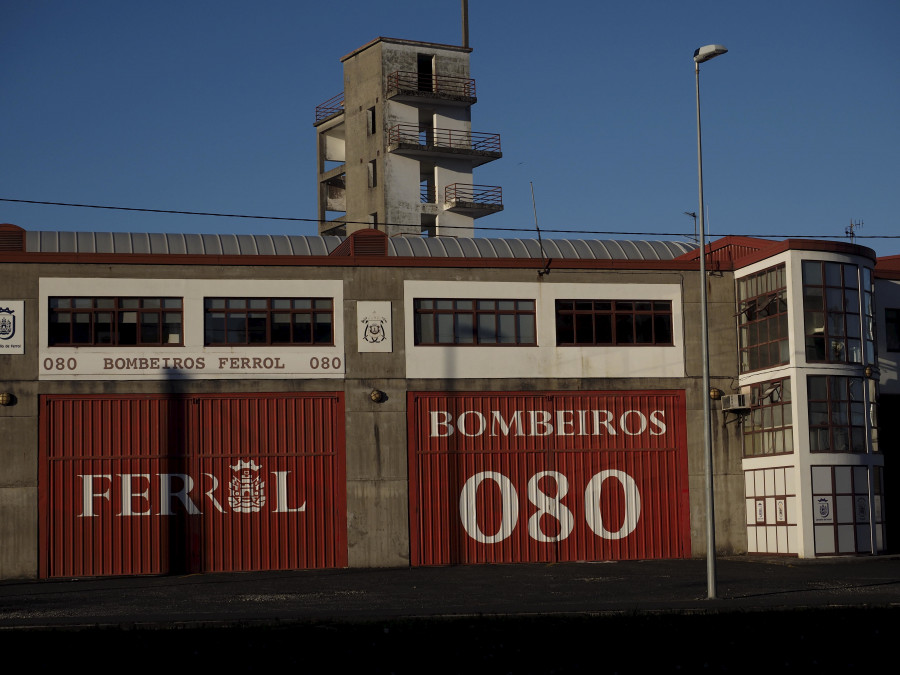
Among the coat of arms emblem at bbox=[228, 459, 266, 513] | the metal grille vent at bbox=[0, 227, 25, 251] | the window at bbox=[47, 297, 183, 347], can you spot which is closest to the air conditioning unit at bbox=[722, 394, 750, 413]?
the coat of arms emblem at bbox=[228, 459, 266, 513]

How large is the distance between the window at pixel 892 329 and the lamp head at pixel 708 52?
18.1 metres

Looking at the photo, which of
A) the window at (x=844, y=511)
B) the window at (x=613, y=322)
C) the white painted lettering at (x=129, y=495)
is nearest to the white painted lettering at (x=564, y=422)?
the window at (x=613, y=322)

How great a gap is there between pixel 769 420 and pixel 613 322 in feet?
18.4

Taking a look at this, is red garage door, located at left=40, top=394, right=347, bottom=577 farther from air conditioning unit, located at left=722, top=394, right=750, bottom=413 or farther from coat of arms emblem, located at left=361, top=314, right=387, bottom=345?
air conditioning unit, located at left=722, top=394, right=750, bottom=413

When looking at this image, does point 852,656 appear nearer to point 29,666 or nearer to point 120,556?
point 29,666

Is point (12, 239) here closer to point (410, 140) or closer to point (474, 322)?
point (474, 322)

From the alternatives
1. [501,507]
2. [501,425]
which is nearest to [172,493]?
[501,507]

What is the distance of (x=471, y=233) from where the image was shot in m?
62.7

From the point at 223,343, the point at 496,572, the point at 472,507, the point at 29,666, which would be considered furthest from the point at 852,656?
the point at 223,343

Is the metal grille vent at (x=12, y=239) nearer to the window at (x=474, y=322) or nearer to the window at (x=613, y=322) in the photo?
the window at (x=474, y=322)

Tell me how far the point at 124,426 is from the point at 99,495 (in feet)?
6.78

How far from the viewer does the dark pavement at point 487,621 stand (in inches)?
577

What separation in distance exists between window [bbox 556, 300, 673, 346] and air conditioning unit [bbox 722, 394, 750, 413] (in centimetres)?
258

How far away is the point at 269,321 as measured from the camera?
3616 centimetres
